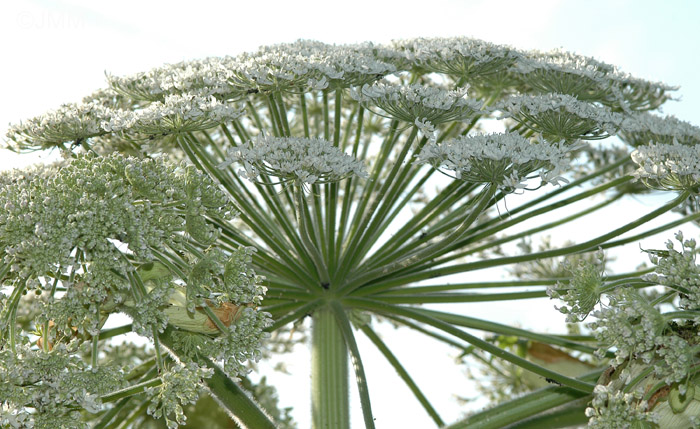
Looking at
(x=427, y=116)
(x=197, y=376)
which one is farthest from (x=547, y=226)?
(x=197, y=376)

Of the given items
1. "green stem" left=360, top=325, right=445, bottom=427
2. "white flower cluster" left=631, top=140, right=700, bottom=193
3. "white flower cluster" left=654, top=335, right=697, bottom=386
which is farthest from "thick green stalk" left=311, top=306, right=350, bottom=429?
"white flower cluster" left=654, top=335, right=697, bottom=386

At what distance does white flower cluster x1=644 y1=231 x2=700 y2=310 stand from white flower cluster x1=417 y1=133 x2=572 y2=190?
935 mm

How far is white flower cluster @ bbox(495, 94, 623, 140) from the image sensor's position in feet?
21.3

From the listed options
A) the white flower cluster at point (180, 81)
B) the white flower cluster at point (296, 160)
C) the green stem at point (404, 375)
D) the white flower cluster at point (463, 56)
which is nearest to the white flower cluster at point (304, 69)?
the white flower cluster at point (180, 81)

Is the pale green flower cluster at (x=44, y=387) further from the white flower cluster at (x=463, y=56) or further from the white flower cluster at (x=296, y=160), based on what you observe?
the white flower cluster at (x=463, y=56)

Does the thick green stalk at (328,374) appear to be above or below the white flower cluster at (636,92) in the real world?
below

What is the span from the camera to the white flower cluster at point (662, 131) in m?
7.89

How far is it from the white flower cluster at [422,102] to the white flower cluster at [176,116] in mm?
1156

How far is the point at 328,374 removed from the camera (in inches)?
298

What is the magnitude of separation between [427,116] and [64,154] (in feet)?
10.9

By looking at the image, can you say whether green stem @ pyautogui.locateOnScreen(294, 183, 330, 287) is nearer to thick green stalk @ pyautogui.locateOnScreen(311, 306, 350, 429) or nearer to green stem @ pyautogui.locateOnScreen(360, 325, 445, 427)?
thick green stalk @ pyautogui.locateOnScreen(311, 306, 350, 429)

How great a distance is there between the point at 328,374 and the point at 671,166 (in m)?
3.60

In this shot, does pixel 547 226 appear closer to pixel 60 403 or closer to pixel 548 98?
pixel 548 98

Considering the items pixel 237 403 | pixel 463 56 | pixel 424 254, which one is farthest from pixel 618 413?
pixel 463 56
